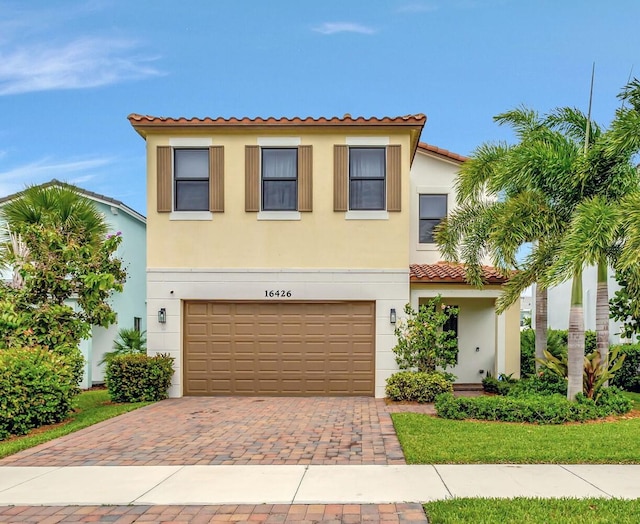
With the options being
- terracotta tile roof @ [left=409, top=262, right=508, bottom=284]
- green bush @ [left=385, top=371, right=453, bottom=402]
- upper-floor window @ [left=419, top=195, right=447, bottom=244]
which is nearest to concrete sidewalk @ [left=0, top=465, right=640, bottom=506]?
green bush @ [left=385, top=371, right=453, bottom=402]

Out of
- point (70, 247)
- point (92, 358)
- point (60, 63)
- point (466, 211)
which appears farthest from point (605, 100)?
point (92, 358)

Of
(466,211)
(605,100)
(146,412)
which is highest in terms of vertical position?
(605,100)

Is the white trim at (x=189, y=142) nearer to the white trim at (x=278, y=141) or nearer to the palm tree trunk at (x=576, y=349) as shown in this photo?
the white trim at (x=278, y=141)

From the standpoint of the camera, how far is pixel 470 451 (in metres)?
7.84

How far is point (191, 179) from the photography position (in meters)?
14.5

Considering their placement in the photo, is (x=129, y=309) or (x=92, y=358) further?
(x=129, y=309)

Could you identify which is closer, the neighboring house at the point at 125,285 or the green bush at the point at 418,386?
the green bush at the point at 418,386

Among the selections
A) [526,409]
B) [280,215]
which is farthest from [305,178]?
[526,409]

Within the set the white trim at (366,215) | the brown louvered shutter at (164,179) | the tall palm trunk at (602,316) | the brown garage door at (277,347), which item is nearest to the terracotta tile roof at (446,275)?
the brown garage door at (277,347)

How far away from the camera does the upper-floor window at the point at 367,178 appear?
47.1 feet

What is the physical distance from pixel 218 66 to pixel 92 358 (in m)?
11.0

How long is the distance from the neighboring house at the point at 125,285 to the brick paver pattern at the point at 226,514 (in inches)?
459

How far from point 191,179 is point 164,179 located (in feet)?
2.20

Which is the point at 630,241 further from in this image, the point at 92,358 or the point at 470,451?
the point at 92,358
